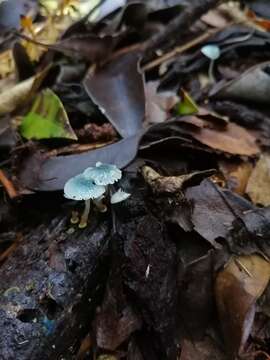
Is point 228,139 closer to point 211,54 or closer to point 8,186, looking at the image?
point 211,54

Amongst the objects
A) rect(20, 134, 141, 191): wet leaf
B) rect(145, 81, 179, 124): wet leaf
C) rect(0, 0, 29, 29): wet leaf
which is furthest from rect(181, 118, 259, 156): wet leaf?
rect(0, 0, 29, 29): wet leaf

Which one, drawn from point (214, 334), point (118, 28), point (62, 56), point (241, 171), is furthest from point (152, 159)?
point (118, 28)

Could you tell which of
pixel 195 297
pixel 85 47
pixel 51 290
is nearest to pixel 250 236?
pixel 195 297

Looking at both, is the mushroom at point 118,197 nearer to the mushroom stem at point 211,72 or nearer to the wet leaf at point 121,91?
the wet leaf at point 121,91

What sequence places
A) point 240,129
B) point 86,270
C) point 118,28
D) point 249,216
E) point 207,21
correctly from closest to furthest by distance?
point 86,270 → point 249,216 → point 240,129 → point 118,28 → point 207,21

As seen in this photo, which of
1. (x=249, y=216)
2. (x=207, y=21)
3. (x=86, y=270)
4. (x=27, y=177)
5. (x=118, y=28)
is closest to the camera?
(x=86, y=270)

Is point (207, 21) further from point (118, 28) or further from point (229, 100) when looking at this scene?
point (229, 100)
